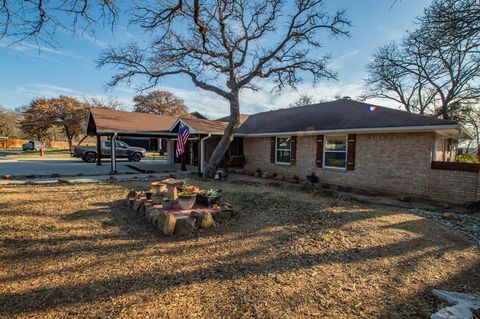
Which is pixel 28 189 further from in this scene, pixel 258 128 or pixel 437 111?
pixel 437 111

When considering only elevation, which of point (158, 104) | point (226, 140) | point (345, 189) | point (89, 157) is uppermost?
point (158, 104)

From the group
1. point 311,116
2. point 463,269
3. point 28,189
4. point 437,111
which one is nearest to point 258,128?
point 311,116

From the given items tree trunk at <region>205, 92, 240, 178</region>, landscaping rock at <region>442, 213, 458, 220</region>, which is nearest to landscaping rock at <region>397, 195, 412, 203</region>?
landscaping rock at <region>442, 213, 458, 220</region>

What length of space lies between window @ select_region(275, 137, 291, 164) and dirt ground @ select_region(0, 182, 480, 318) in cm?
704

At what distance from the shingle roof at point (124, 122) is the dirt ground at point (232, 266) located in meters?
9.58

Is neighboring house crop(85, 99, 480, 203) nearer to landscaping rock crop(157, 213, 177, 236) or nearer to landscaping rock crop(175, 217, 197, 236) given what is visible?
landscaping rock crop(175, 217, 197, 236)

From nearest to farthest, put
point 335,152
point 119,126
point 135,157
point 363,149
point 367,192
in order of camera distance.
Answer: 1. point 367,192
2. point 363,149
3. point 335,152
4. point 119,126
5. point 135,157

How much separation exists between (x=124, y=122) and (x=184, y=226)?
14302 millimetres

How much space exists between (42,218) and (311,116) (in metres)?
11.6

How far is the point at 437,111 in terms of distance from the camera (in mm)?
21859

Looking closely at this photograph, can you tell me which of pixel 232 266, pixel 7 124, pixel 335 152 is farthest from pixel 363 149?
pixel 7 124

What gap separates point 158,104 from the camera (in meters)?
38.2

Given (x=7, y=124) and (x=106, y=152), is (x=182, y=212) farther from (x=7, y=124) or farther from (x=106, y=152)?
(x=7, y=124)

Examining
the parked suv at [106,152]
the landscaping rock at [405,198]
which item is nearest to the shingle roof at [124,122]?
the parked suv at [106,152]
